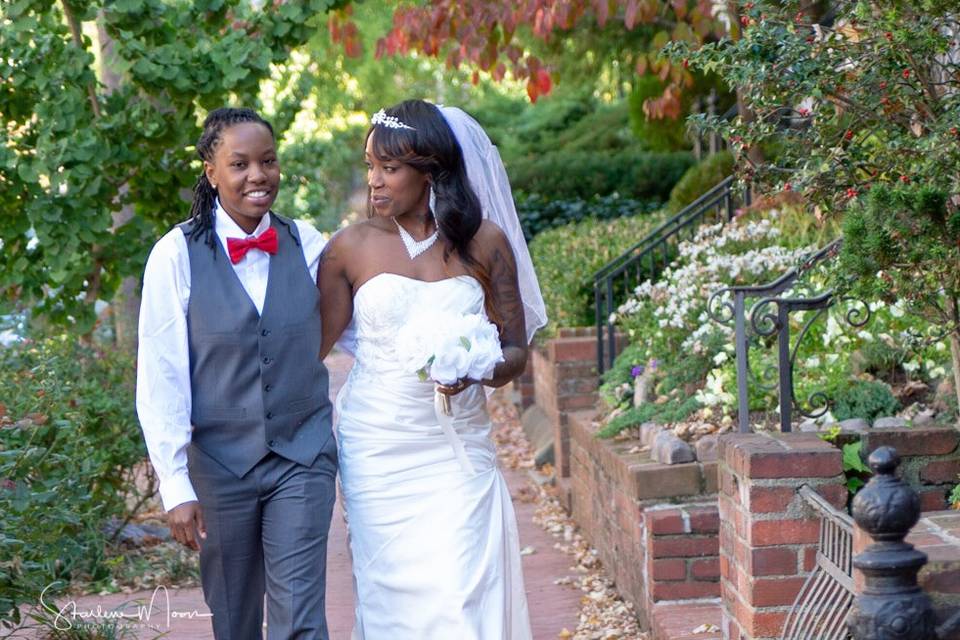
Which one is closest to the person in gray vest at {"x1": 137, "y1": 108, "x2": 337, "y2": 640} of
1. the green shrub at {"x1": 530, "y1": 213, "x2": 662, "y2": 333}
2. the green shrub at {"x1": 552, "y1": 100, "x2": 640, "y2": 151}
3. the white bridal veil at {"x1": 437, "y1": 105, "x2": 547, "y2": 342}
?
the white bridal veil at {"x1": 437, "y1": 105, "x2": 547, "y2": 342}

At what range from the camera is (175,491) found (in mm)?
4121

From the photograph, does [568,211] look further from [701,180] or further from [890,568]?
[890,568]

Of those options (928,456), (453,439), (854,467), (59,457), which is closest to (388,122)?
(453,439)

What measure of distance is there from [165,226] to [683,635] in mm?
4199

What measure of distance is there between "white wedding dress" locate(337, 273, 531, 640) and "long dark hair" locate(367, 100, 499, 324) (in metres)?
0.11

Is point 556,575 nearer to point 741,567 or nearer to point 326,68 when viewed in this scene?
point 741,567

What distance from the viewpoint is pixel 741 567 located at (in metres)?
4.75

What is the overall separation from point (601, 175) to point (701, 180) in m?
4.94

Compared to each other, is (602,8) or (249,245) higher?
(602,8)

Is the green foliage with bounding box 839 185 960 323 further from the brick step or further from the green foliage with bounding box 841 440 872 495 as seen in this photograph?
the brick step

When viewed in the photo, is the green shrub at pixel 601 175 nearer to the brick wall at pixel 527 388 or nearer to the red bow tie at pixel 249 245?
the brick wall at pixel 527 388

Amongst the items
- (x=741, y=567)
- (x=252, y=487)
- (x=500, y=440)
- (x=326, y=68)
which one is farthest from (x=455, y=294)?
(x=326, y=68)

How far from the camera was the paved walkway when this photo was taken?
20.6 ft

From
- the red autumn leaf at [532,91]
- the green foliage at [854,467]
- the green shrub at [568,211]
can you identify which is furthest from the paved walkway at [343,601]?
the green shrub at [568,211]
